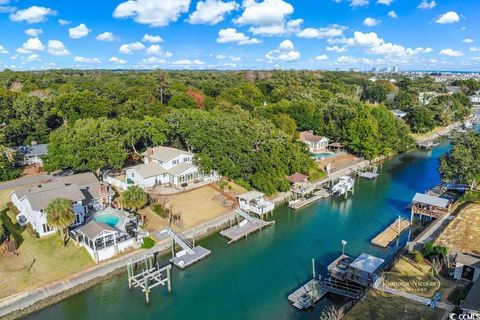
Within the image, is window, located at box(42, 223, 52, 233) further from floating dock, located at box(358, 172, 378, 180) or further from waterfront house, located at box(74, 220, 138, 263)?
floating dock, located at box(358, 172, 378, 180)

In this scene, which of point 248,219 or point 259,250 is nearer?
point 259,250

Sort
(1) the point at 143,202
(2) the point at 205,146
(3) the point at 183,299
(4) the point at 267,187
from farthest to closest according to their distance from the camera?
(2) the point at 205,146, (4) the point at 267,187, (1) the point at 143,202, (3) the point at 183,299

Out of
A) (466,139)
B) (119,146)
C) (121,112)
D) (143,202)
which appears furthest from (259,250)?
(121,112)

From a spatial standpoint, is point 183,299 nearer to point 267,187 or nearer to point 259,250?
point 259,250

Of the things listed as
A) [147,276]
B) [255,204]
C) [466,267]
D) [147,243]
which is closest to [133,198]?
[147,243]

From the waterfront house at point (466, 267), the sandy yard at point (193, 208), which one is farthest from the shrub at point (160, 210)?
the waterfront house at point (466, 267)
